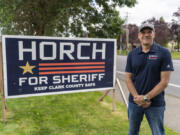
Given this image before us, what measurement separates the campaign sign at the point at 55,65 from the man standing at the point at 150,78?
2111mm

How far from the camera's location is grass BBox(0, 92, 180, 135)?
3.42m

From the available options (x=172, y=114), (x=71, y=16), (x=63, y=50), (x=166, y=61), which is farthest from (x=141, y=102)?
(x=71, y=16)

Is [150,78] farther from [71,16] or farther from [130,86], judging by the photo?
[71,16]

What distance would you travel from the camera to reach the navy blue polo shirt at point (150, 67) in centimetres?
202

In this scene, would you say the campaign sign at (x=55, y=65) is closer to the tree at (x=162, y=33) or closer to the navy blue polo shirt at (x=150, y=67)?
the navy blue polo shirt at (x=150, y=67)

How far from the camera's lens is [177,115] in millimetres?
4309

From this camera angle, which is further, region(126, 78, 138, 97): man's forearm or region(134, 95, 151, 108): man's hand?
region(126, 78, 138, 97): man's forearm

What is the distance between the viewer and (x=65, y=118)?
4000 mm

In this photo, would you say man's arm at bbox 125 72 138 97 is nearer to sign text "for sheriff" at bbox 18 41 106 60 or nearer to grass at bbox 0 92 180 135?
grass at bbox 0 92 180 135

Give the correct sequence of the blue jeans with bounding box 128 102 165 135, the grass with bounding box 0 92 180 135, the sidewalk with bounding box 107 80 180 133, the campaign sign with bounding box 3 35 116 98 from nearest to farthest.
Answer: the blue jeans with bounding box 128 102 165 135 < the grass with bounding box 0 92 180 135 < the campaign sign with bounding box 3 35 116 98 < the sidewalk with bounding box 107 80 180 133

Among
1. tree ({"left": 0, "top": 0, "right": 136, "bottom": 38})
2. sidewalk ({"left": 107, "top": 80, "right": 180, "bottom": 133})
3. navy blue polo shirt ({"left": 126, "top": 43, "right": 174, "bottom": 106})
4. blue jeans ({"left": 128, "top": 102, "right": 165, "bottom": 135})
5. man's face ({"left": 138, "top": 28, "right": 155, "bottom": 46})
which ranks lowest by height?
sidewalk ({"left": 107, "top": 80, "right": 180, "bottom": 133})

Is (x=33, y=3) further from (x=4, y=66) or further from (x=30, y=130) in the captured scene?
(x=30, y=130)

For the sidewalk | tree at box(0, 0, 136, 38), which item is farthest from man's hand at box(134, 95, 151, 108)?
tree at box(0, 0, 136, 38)

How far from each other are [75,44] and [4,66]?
159cm
